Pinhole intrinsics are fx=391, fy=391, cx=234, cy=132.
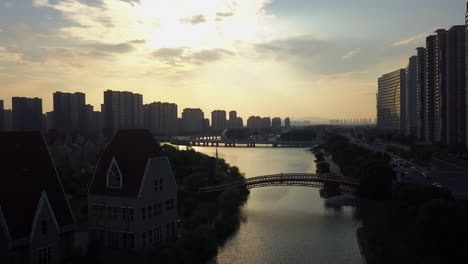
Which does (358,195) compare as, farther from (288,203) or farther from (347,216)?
(288,203)

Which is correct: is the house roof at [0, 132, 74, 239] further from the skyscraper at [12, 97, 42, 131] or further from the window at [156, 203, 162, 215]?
the skyscraper at [12, 97, 42, 131]

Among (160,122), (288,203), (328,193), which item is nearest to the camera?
(288,203)

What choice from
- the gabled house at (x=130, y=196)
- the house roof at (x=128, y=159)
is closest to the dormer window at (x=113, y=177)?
the gabled house at (x=130, y=196)

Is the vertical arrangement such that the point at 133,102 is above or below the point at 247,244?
above

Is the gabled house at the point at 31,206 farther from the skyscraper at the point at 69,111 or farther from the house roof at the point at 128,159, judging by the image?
the skyscraper at the point at 69,111

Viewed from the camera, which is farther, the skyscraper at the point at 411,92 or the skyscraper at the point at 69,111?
the skyscraper at the point at 411,92

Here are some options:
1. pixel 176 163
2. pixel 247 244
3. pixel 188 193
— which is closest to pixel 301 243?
pixel 247 244
